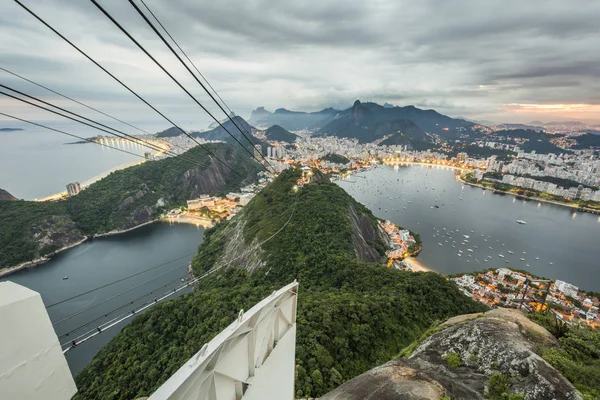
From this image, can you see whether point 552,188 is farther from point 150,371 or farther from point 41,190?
point 41,190

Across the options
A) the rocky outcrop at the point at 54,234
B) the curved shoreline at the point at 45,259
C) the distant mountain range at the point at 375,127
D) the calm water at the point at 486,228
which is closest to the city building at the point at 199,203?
the curved shoreline at the point at 45,259

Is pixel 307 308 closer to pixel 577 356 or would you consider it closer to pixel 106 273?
pixel 577 356

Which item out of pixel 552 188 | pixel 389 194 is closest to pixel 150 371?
pixel 389 194

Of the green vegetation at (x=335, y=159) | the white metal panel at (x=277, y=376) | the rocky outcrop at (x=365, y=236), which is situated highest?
the white metal panel at (x=277, y=376)

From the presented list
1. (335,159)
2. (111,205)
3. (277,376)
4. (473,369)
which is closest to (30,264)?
(111,205)

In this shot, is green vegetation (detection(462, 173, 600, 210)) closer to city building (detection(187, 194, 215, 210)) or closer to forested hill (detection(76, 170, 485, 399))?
forested hill (detection(76, 170, 485, 399))

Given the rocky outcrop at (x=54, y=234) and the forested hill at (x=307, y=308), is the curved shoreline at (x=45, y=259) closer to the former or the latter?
the rocky outcrop at (x=54, y=234)

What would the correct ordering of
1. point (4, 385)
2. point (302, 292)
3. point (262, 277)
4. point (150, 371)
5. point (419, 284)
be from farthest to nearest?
point (262, 277)
point (302, 292)
point (419, 284)
point (150, 371)
point (4, 385)
